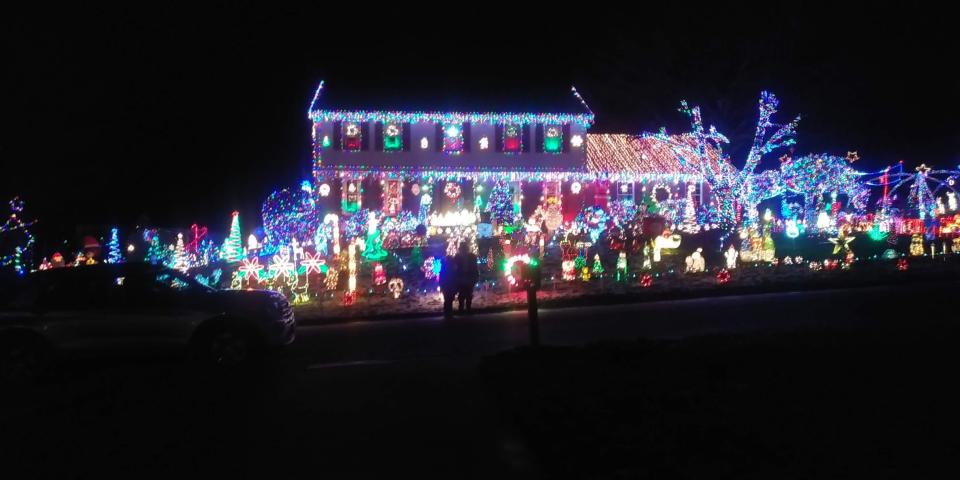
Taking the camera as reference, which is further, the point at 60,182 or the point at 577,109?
the point at 577,109

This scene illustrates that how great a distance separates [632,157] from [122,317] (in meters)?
28.6

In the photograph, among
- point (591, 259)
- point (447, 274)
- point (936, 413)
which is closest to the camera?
point (936, 413)

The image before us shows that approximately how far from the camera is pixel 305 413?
8.05 meters

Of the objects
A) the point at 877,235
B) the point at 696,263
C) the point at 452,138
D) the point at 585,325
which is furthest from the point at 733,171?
the point at 585,325

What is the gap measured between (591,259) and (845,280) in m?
6.26

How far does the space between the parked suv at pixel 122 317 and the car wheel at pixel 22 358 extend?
0.01m

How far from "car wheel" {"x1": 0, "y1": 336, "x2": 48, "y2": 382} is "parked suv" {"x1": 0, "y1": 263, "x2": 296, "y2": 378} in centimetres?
1

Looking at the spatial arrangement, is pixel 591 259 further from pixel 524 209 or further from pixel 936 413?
pixel 936 413

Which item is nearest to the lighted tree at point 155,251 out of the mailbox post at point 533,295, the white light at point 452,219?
the white light at point 452,219

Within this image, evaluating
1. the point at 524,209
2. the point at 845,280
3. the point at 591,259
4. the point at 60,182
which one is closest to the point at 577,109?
the point at 524,209

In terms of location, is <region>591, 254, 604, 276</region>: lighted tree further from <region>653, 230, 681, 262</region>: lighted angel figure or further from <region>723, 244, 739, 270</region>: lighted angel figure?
<region>723, 244, 739, 270</region>: lighted angel figure

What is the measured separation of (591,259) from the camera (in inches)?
894

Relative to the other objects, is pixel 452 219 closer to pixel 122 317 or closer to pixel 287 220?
pixel 287 220

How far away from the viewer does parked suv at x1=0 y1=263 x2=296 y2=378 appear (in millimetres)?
10680
